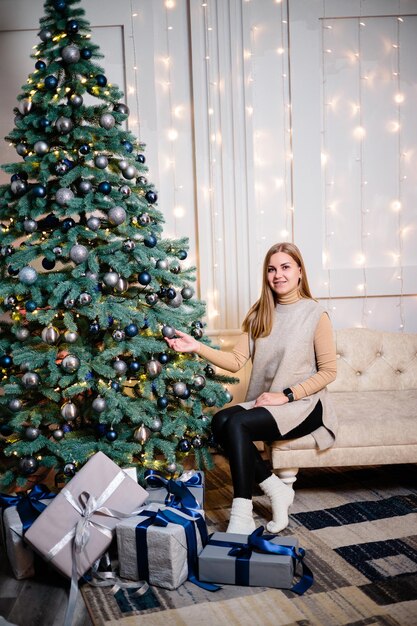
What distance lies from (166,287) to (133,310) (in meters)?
0.24

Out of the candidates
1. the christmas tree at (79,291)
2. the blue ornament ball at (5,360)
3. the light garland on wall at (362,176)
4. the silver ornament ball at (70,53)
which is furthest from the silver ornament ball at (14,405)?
the light garland on wall at (362,176)

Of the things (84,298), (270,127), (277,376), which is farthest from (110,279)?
(270,127)

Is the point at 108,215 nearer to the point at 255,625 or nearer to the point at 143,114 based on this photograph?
the point at 143,114

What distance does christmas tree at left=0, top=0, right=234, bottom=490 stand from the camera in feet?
8.22

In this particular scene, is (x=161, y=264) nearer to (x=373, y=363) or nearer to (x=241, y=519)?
(x=241, y=519)

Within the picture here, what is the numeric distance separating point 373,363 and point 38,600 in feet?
7.34

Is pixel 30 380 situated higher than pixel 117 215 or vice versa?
pixel 117 215

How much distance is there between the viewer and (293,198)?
3.72 metres

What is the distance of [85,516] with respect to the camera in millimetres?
2199

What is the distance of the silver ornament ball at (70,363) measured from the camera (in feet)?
8.01

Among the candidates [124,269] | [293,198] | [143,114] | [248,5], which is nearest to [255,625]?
[124,269]

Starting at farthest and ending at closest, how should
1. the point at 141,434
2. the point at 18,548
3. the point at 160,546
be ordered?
the point at 141,434
the point at 18,548
the point at 160,546

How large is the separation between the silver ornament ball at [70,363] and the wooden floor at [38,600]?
2.45 ft

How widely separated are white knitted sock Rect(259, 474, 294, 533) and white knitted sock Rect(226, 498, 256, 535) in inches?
5.2
